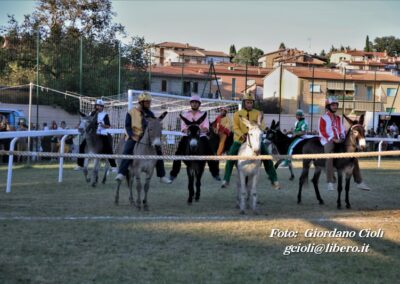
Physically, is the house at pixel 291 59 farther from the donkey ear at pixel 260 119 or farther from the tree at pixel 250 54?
the donkey ear at pixel 260 119

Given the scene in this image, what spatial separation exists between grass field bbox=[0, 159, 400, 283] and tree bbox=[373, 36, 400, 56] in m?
159

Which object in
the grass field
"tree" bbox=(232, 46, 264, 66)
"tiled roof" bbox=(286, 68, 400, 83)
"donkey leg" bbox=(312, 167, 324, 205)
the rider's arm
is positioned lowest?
the grass field

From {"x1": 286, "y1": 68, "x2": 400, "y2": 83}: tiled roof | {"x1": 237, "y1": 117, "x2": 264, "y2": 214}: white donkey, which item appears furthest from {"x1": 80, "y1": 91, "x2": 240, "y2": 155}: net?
{"x1": 286, "y1": 68, "x2": 400, "y2": 83}: tiled roof

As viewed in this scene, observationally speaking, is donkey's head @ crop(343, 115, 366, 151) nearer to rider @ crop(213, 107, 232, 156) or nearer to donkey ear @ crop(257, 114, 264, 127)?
donkey ear @ crop(257, 114, 264, 127)

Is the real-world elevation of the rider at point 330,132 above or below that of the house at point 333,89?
below

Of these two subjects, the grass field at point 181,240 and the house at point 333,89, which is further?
the house at point 333,89

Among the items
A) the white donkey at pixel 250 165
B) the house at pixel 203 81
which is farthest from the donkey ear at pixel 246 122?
the house at pixel 203 81

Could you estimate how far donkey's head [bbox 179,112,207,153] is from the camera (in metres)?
12.8

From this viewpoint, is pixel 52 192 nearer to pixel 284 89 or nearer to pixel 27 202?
pixel 27 202

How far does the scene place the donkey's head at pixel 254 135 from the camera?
11.4 meters

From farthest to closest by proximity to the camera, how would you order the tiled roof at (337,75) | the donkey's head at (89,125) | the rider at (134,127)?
the tiled roof at (337,75), the donkey's head at (89,125), the rider at (134,127)

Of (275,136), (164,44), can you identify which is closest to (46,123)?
(275,136)

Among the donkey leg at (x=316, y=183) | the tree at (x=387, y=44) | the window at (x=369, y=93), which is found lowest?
the donkey leg at (x=316, y=183)

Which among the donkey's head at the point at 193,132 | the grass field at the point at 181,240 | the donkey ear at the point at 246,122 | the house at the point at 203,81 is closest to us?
the grass field at the point at 181,240
